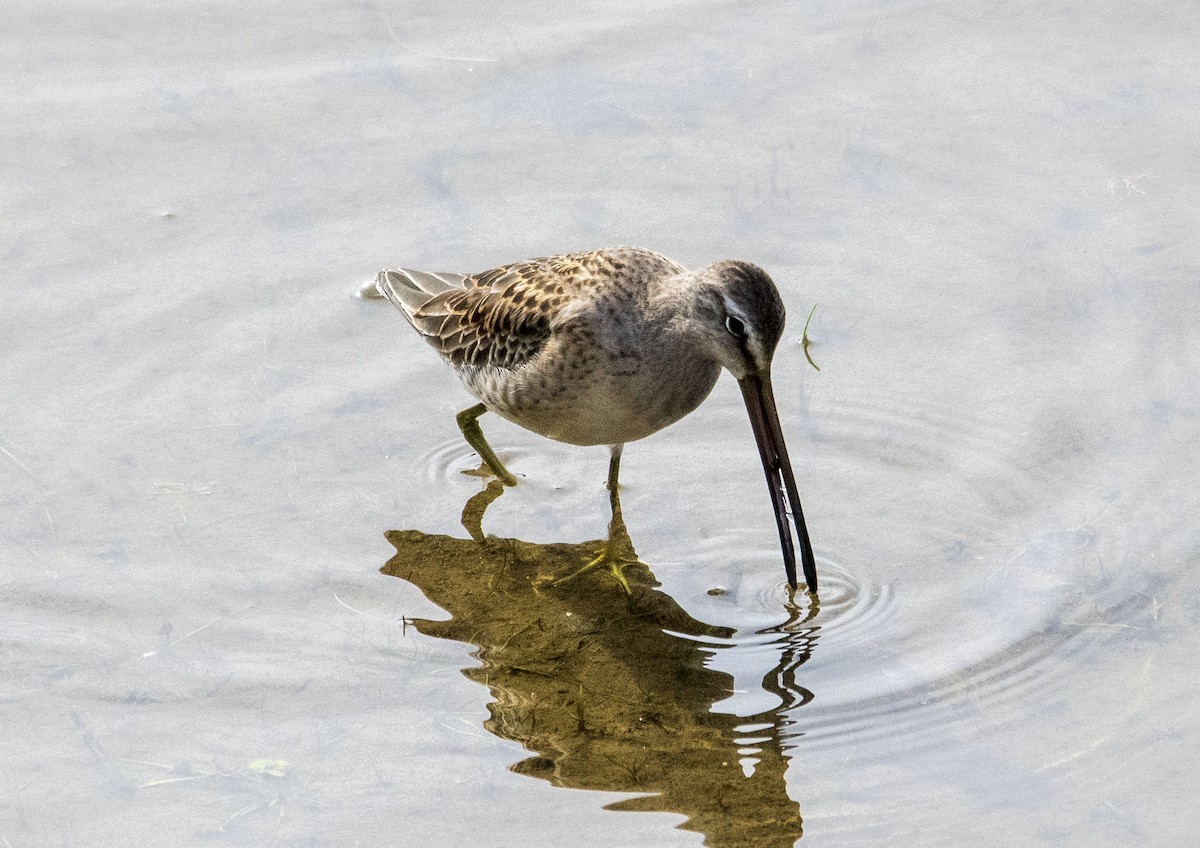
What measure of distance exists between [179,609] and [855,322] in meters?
3.20

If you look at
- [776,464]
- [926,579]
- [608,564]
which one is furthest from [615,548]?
[926,579]

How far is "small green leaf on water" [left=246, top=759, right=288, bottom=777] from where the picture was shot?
5.18 m

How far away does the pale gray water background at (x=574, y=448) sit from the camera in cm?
520

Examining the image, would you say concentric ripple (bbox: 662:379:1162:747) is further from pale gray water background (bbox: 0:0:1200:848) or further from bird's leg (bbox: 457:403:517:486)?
bird's leg (bbox: 457:403:517:486)

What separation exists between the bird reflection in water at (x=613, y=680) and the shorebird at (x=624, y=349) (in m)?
0.26

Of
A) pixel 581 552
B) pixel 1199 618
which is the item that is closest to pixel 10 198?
pixel 581 552

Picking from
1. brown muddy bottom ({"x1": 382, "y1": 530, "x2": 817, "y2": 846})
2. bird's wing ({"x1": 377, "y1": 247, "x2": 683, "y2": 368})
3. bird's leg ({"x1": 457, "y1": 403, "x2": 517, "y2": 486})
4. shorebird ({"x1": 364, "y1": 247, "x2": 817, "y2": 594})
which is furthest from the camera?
bird's leg ({"x1": 457, "y1": 403, "x2": 517, "y2": 486})

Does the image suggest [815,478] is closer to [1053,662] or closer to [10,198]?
[1053,662]

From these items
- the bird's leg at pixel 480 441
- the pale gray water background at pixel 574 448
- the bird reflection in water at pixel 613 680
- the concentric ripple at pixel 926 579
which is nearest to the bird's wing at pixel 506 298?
the bird's leg at pixel 480 441

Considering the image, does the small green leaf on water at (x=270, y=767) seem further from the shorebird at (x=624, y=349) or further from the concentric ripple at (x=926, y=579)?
the shorebird at (x=624, y=349)

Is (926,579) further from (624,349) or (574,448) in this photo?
(574,448)

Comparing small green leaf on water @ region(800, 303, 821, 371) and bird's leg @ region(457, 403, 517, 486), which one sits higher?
small green leaf on water @ region(800, 303, 821, 371)

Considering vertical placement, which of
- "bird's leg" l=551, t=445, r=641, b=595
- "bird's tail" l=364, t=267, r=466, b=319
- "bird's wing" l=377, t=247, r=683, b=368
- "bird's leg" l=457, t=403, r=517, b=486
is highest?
"bird's wing" l=377, t=247, r=683, b=368

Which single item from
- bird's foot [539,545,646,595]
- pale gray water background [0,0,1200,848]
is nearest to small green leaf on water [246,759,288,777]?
pale gray water background [0,0,1200,848]
